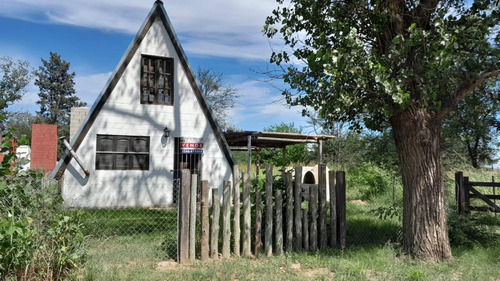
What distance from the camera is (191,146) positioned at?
1410 centimetres

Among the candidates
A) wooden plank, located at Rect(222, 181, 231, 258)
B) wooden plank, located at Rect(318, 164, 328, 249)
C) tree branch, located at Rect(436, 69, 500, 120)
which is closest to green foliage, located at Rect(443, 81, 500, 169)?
tree branch, located at Rect(436, 69, 500, 120)

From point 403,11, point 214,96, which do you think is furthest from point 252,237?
point 214,96

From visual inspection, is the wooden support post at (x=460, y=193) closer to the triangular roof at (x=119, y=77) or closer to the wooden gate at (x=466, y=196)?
the wooden gate at (x=466, y=196)

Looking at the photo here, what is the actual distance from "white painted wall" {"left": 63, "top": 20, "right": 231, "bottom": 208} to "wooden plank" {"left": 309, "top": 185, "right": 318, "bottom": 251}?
24.3 ft

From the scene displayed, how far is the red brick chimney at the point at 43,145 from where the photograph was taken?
70.2ft

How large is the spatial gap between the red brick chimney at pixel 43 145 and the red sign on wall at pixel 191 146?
434 inches

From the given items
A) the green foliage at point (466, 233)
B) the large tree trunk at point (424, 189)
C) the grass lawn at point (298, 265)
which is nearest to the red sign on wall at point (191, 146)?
the grass lawn at point (298, 265)

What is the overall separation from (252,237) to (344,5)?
4654 millimetres

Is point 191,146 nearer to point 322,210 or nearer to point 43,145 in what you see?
point 322,210

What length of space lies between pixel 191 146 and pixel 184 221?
7.99m

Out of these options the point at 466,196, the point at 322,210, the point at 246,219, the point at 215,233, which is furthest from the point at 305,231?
the point at 466,196

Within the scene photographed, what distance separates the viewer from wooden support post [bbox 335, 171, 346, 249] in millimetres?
7422

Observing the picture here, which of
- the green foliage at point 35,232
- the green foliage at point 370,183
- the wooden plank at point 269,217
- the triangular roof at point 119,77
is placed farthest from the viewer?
the green foliage at point 370,183

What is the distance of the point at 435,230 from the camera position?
680 cm
